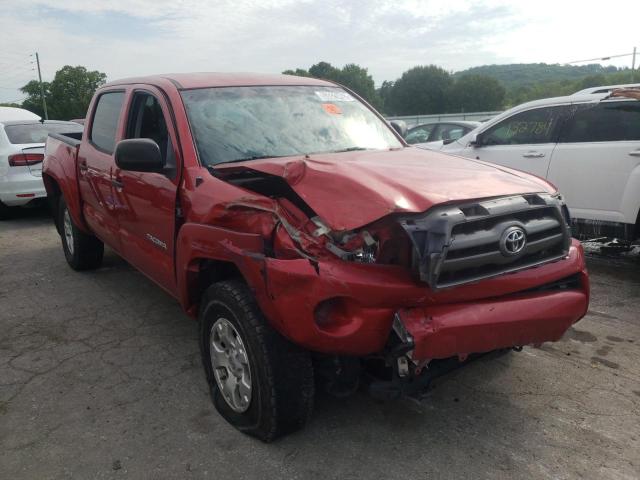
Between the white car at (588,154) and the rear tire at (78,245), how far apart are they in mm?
4737

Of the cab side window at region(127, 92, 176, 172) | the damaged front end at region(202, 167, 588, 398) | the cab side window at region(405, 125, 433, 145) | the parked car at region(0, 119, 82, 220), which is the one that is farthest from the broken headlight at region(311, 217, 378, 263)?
the cab side window at region(405, 125, 433, 145)

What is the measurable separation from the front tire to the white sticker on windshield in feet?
5.91

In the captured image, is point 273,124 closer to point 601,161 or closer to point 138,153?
point 138,153

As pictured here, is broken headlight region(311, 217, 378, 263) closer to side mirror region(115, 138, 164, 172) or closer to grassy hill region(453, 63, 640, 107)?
side mirror region(115, 138, 164, 172)

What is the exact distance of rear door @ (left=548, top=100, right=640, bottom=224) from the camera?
518 centimetres

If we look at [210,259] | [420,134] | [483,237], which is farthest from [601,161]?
[420,134]

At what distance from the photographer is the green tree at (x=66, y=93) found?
74.7 meters

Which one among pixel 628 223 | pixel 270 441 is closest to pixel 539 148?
pixel 628 223

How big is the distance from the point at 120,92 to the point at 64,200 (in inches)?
70.8

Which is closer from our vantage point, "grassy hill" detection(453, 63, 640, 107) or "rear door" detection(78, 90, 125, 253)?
"rear door" detection(78, 90, 125, 253)

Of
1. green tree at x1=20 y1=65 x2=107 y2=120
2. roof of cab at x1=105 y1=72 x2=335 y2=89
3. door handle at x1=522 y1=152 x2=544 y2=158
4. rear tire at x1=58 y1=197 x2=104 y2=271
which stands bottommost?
rear tire at x1=58 y1=197 x2=104 y2=271

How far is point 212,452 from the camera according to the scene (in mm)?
2750

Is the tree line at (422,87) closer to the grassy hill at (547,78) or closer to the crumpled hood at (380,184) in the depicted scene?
the grassy hill at (547,78)

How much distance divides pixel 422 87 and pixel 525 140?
8603cm
